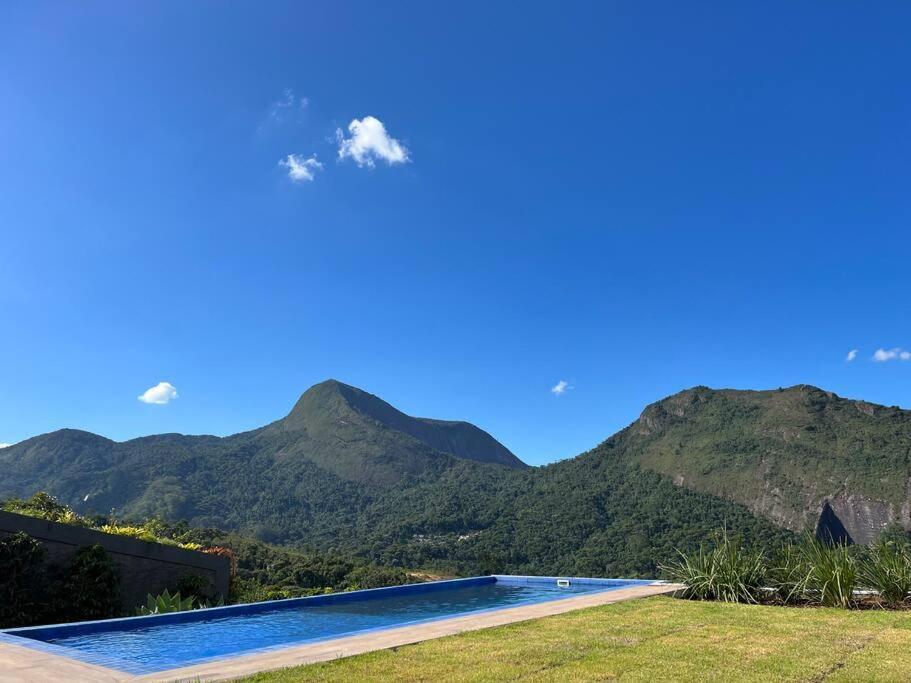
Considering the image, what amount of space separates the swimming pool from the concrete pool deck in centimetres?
29

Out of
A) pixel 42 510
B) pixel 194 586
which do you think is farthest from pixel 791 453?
pixel 42 510

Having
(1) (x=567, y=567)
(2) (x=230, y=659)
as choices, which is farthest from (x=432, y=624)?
(1) (x=567, y=567)

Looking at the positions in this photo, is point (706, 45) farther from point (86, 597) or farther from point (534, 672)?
point (86, 597)

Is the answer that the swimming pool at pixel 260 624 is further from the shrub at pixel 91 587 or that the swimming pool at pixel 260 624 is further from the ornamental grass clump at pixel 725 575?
the ornamental grass clump at pixel 725 575

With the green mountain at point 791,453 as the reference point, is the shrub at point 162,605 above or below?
below

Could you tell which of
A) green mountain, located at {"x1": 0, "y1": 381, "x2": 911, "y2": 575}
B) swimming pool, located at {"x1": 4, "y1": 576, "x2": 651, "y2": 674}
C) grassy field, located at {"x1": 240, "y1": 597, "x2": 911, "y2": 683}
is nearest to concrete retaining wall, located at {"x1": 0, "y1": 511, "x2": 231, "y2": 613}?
swimming pool, located at {"x1": 4, "y1": 576, "x2": 651, "y2": 674}

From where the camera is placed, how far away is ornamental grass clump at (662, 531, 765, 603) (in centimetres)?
1127

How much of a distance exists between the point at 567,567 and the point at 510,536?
17.6m

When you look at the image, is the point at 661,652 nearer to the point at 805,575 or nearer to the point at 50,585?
the point at 805,575

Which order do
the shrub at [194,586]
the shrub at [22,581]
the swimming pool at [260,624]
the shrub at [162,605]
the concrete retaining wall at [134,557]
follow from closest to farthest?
the swimming pool at [260,624]
the shrub at [22,581]
the concrete retaining wall at [134,557]
the shrub at [162,605]
the shrub at [194,586]

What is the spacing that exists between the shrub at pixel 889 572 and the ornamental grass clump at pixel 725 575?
5.64 feet

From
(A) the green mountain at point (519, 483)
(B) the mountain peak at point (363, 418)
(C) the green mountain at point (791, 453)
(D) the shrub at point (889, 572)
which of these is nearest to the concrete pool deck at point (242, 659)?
(D) the shrub at point (889, 572)

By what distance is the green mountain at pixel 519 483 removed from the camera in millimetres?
71625

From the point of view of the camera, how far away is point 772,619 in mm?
8734
